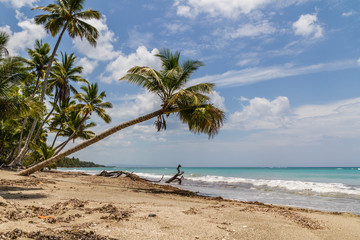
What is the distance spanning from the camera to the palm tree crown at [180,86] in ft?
41.2

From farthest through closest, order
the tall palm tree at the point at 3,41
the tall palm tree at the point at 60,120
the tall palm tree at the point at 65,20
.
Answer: the tall palm tree at the point at 60,120 < the tall palm tree at the point at 65,20 < the tall palm tree at the point at 3,41

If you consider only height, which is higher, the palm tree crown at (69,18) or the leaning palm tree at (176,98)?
the palm tree crown at (69,18)

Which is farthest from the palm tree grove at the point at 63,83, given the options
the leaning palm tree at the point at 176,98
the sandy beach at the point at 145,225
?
the sandy beach at the point at 145,225

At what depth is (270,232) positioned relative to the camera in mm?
4629

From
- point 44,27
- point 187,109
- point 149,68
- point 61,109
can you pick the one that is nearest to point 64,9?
point 44,27

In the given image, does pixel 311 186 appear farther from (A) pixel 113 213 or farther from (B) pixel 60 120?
(B) pixel 60 120

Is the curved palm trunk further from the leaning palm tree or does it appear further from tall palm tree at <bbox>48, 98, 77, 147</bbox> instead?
tall palm tree at <bbox>48, 98, 77, 147</bbox>

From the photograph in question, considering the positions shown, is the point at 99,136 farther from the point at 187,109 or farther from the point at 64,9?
the point at 64,9

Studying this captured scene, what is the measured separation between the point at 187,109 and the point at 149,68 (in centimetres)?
308

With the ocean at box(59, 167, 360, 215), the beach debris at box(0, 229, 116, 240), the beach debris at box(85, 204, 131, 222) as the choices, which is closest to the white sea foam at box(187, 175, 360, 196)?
the ocean at box(59, 167, 360, 215)

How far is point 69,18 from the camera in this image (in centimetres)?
1589

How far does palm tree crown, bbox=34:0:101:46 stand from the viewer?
15.7 m

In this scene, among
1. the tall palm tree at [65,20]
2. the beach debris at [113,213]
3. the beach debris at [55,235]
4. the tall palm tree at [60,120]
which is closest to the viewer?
the beach debris at [55,235]

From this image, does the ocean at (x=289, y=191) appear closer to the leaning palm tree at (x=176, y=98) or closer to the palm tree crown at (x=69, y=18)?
the leaning palm tree at (x=176, y=98)
